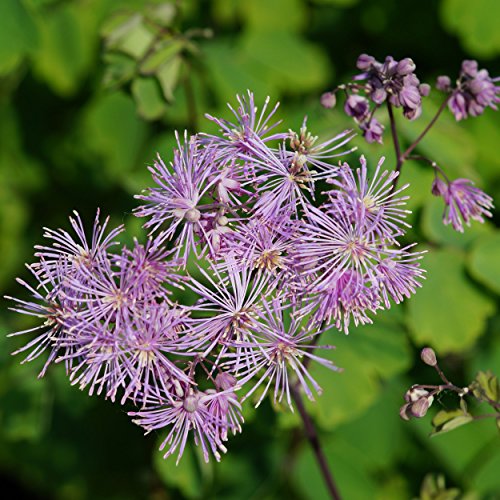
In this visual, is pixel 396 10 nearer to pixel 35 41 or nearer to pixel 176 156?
pixel 35 41

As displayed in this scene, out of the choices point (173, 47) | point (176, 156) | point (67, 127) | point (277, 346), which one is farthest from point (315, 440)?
point (67, 127)

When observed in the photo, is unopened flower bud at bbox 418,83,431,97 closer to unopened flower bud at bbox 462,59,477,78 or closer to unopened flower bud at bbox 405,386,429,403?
unopened flower bud at bbox 462,59,477,78

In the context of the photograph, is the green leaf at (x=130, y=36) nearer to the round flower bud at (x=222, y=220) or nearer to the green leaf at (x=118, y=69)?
the green leaf at (x=118, y=69)

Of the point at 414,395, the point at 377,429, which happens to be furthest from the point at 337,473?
the point at 414,395

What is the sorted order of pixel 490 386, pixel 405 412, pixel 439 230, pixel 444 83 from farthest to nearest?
pixel 439 230, pixel 444 83, pixel 490 386, pixel 405 412

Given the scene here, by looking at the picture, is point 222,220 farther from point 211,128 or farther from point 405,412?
point 211,128

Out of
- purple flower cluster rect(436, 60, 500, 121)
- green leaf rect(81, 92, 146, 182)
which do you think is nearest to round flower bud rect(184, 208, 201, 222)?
purple flower cluster rect(436, 60, 500, 121)

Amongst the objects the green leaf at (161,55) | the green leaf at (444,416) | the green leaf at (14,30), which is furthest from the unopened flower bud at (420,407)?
the green leaf at (14,30)
